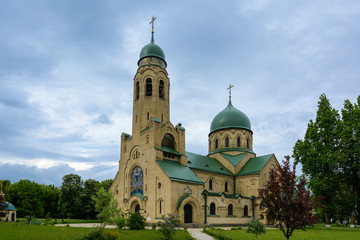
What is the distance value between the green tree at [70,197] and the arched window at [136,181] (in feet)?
55.1

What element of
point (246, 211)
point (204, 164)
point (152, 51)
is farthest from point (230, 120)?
point (152, 51)

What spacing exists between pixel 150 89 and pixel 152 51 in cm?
564

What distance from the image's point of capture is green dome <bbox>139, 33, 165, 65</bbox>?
42250 mm

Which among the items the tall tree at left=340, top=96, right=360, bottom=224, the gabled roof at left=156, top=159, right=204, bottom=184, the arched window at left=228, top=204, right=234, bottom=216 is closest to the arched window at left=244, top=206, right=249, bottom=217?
the arched window at left=228, top=204, right=234, bottom=216

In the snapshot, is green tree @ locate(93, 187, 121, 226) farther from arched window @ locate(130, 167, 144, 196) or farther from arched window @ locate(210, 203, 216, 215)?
arched window @ locate(210, 203, 216, 215)

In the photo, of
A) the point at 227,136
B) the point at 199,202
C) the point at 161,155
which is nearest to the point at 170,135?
the point at 161,155

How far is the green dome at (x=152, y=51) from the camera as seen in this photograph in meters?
42.2

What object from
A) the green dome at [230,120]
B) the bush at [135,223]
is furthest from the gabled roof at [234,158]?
the bush at [135,223]

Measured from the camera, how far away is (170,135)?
39.2 m

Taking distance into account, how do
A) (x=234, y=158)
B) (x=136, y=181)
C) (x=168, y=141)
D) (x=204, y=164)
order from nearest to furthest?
(x=136, y=181)
(x=168, y=141)
(x=204, y=164)
(x=234, y=158)

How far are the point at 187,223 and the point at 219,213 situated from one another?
6802mm

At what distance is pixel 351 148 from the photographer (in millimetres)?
32031

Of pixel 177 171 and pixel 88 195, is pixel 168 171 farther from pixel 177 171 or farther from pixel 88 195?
pixel 88 195

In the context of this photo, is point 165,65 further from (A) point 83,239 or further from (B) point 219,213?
(A) point 83,239
